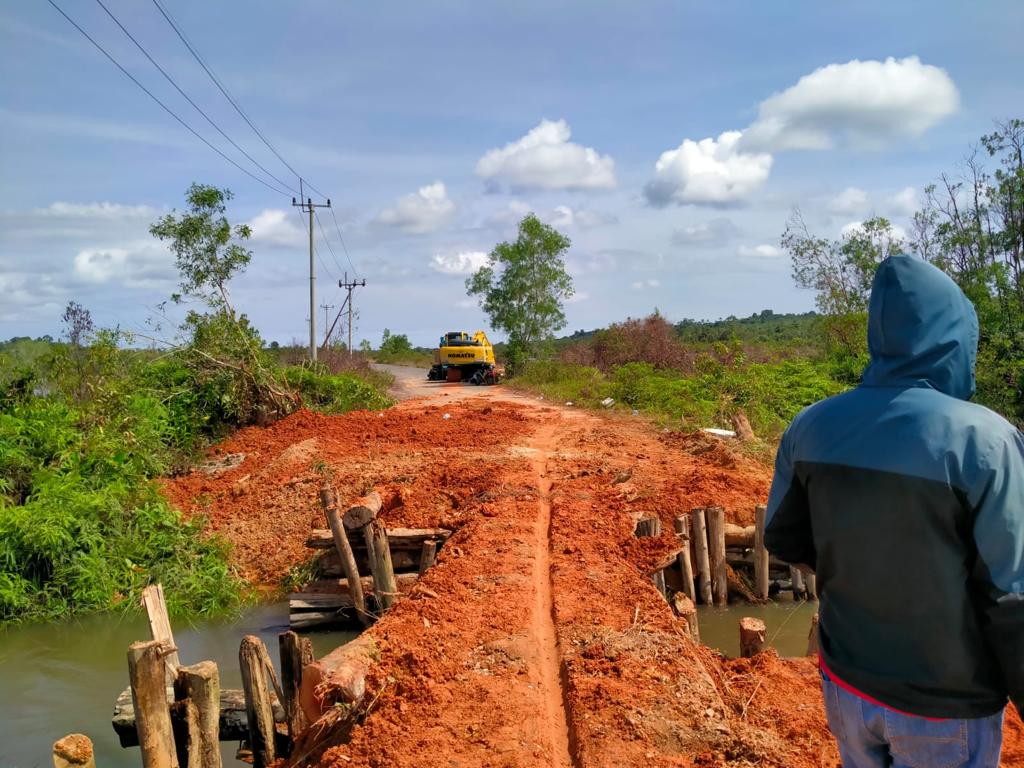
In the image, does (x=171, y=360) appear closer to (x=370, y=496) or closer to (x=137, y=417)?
(x=137, y=417)

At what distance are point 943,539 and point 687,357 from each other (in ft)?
97.2

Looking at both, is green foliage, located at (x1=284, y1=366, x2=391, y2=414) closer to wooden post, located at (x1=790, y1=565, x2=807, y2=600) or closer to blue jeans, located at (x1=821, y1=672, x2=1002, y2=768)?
wooden post, located at (x1=790, y1=565, x2=807, y2=600)

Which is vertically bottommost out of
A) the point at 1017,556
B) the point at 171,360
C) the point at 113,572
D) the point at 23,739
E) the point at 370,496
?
the point at 23,739

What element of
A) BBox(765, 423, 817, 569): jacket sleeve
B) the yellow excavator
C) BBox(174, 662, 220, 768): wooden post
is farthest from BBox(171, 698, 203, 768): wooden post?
the yellow excavator

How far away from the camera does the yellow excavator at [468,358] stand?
35.5m

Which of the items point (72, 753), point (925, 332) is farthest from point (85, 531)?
point (925, 332)

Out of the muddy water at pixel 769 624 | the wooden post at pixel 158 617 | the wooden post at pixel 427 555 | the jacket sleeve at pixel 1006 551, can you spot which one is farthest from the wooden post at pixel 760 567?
the jacket sleeve at pixel 1006 551

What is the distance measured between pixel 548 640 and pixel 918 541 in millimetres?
4104

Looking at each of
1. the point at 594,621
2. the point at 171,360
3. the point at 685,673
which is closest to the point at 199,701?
the point at 594,621

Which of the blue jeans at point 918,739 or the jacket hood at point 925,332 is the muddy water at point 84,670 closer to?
the blue jeans at point 918,739

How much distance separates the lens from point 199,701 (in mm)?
5562

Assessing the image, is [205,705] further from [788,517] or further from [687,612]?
[788,517]

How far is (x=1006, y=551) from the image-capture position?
215 centimetres

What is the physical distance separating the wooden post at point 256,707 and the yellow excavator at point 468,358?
29386mm
